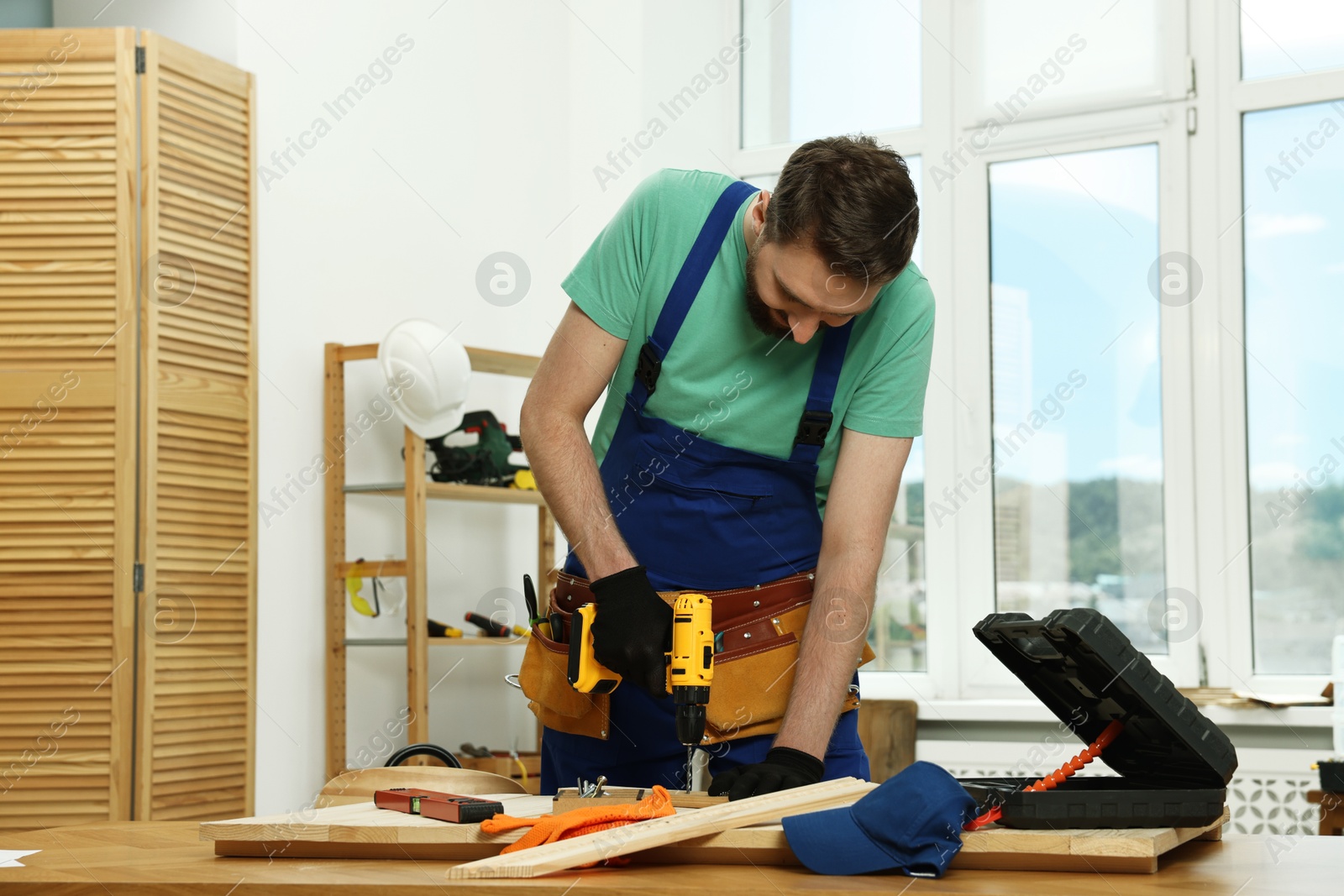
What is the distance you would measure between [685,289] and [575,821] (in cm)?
76

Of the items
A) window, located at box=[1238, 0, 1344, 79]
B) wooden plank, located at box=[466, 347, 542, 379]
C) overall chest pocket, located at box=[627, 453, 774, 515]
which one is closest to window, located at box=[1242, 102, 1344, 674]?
A: window, located at box=[1238, 0, 1344, 79]

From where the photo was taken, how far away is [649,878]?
3.18 ft

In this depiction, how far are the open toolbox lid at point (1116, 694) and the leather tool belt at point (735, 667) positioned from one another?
403 millimetres

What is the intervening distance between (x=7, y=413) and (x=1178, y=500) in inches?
132

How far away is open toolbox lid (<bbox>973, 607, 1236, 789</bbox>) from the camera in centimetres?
104

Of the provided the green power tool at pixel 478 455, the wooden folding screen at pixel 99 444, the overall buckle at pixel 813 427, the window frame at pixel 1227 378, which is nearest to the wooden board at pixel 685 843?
the overall buckle at pixel 813 427

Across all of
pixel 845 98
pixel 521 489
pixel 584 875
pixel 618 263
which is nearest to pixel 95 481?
pixel 521 489

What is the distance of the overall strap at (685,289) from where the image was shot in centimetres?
161

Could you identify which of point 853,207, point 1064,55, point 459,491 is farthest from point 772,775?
point 1064,55

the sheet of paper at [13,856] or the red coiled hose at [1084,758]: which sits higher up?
the red coiled hose at [1084,758]

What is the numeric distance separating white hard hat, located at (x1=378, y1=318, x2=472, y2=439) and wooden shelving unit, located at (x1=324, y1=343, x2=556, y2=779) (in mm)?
63

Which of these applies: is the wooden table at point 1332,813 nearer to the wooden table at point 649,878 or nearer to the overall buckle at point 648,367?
the wooden table at point 649,878

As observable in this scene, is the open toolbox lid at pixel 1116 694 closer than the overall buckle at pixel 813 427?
Yes

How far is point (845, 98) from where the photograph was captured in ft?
15.1
